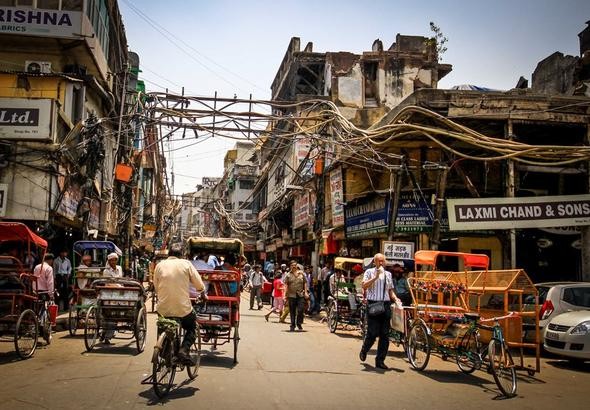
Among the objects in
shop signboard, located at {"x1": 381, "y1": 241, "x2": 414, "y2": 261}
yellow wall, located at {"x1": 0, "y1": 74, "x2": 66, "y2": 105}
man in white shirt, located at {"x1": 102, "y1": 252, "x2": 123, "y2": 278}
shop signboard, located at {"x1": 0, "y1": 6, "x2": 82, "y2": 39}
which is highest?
shop signboard, located at {"x1": 0, "y1": 6, "x2": 82, "y2": 39}

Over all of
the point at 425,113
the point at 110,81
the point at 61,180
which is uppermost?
the point at 110,81

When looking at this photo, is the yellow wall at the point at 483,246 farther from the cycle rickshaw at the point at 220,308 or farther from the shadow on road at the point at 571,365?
the cycle rickshaw at the point at 220,308

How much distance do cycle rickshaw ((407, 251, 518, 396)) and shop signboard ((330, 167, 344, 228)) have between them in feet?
36.6

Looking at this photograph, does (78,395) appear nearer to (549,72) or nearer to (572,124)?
(572,124)

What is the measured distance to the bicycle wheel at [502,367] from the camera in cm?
795

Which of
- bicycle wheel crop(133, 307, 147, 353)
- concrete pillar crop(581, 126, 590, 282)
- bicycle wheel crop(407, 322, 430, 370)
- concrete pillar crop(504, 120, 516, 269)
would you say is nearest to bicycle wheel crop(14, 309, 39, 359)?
bicycle wheel crop(133, 307, 147, 353)

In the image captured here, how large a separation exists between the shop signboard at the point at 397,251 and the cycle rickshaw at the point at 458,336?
355 cm

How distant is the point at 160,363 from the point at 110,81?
19314mm

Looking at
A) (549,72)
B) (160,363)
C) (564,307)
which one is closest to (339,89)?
(549,72)

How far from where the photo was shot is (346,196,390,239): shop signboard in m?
19.5

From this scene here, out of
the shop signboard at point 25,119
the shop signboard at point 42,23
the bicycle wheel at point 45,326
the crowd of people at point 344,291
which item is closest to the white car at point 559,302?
the crowd of people at point 344,291

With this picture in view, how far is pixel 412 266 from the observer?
1658 cm

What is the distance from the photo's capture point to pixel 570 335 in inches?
428

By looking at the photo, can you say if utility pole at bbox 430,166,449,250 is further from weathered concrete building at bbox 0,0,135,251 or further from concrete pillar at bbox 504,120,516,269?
weathered concrete building at bbox 0,0,135,251
